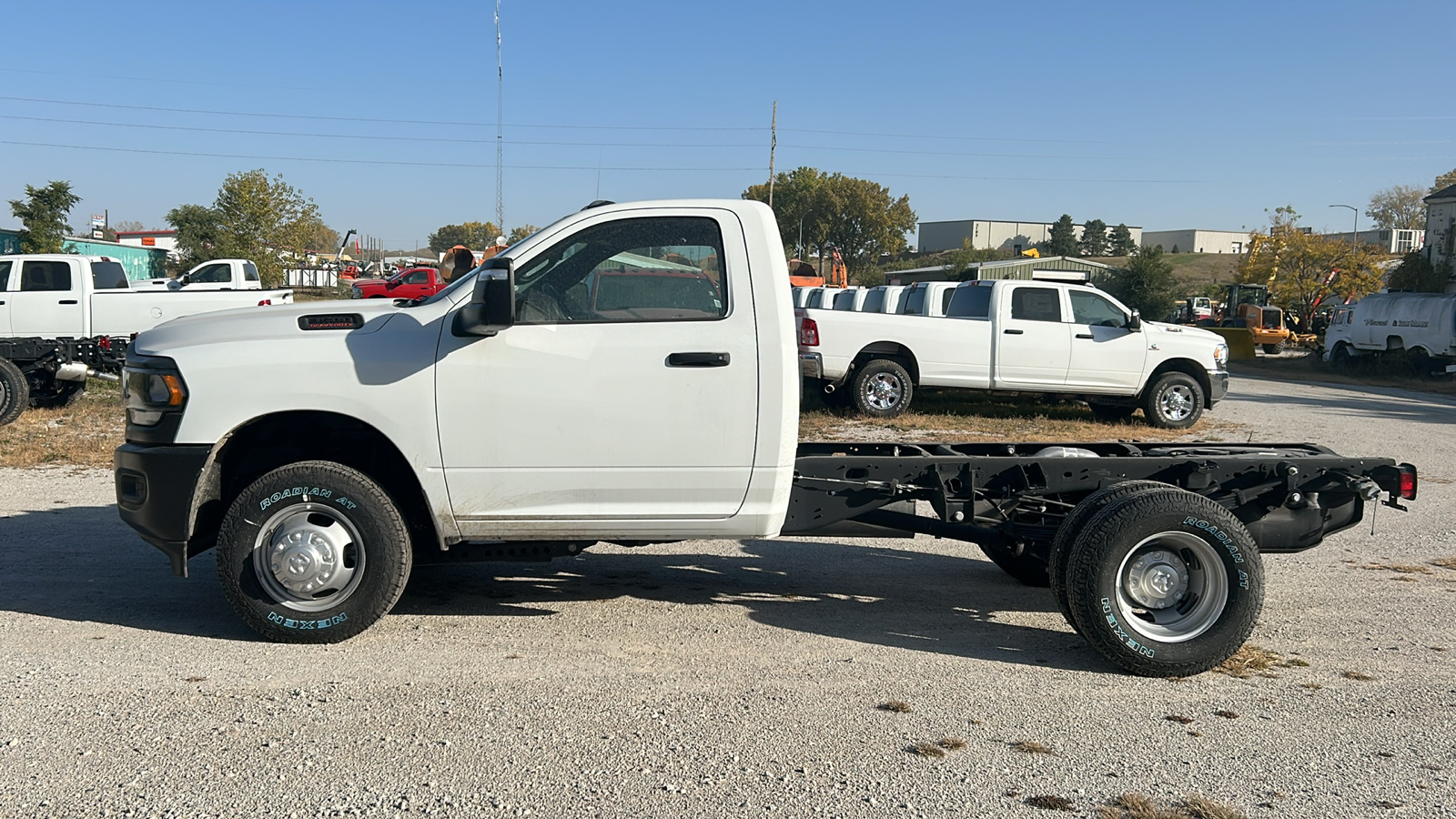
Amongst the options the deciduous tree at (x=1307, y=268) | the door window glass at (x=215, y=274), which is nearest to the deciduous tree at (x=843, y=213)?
the deciduous tree at (x=1307, y=268)

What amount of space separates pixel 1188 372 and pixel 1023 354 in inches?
92.6

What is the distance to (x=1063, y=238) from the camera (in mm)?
113062

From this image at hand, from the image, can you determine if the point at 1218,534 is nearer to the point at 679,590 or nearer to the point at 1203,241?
the point at 679,590

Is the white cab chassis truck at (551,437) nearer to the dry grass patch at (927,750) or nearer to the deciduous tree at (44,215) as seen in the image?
the dry grass patch at (927,750)

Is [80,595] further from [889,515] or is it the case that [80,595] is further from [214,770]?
[889,515]

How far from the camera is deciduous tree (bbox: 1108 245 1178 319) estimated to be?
5428cm

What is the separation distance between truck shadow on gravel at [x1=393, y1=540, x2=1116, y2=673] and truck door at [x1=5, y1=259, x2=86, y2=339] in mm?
10662

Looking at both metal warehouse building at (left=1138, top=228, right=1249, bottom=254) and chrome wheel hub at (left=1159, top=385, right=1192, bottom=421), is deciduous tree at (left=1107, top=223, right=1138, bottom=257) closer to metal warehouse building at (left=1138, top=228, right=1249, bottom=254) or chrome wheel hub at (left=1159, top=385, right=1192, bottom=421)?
metal warehouse building at (left=1138, top=228, right=1249, bottom=254)

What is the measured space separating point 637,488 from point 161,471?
2112mm

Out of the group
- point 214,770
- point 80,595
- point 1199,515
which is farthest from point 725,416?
point 80,595

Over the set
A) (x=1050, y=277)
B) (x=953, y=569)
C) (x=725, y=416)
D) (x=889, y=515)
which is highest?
(x=1050, y=277)

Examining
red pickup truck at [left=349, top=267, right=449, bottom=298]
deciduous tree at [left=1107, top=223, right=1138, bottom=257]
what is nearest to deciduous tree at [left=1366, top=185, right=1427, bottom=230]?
deciduous tree at [left=1107, top=223, right=1138, bottom=257]

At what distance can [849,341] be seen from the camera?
14.5m

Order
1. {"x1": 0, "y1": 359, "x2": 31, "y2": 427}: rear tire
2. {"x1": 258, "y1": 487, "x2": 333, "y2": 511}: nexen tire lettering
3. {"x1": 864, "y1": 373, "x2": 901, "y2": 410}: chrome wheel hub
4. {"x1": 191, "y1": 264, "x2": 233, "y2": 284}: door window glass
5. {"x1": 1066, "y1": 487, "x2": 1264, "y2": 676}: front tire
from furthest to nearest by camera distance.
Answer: {"x1": 191, "y1": 264, "x2": 233, "y2": 284}: door window glass → {"x1": 864, "y1": 373, "x2": 901, "y2": 410}: chrome wheel hub → {"x1": 0, "y1": 359, "x2": 31, "y2": 427}: rear tire → {"x1": 258, "y1": 487, "x2": 333, "y2": 511}: nexen tire lettering → {"x1": 1066, "y1": 487, "x2": 1264, "y2": 676}: front tire
